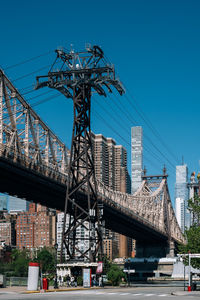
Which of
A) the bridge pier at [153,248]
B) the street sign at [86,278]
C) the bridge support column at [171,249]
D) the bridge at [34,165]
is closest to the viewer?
the street sign at [86,278]

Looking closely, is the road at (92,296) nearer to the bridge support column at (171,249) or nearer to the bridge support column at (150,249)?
the bridge support column at (171,249)

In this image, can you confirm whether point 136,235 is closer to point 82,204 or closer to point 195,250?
point 82,204

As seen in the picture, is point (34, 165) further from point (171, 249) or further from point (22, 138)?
point (171, 249)

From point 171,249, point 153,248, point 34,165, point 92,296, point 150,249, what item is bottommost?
point 150,249

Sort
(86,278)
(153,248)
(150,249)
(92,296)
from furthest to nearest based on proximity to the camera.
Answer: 1. (153,248)
2. (150,249)
3. (86,278)
4. (92,296)

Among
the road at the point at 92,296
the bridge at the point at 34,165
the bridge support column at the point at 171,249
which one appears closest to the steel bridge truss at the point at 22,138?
the bridge at the point at 34,165

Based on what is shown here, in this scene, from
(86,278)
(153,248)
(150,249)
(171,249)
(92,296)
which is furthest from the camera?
(153,248)

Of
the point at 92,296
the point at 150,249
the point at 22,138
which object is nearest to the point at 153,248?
the point at 150,249

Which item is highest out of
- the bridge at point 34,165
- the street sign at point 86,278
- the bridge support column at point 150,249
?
the bridge at point 34,165

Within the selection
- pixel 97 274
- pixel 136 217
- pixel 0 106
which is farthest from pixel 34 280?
pixel 136 217

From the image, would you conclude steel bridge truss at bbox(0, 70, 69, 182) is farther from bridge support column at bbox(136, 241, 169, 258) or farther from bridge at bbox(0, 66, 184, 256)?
bridge support column at bbox(136, 241, 169, 258)

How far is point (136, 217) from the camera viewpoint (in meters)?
123

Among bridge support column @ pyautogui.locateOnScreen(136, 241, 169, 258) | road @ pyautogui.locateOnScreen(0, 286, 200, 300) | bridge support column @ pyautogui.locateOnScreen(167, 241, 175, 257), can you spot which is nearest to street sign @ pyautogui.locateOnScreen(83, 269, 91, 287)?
road @ pyautogui.locateOnScreen(0, 286, 200, 300)

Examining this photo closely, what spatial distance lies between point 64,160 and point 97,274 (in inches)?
1338
